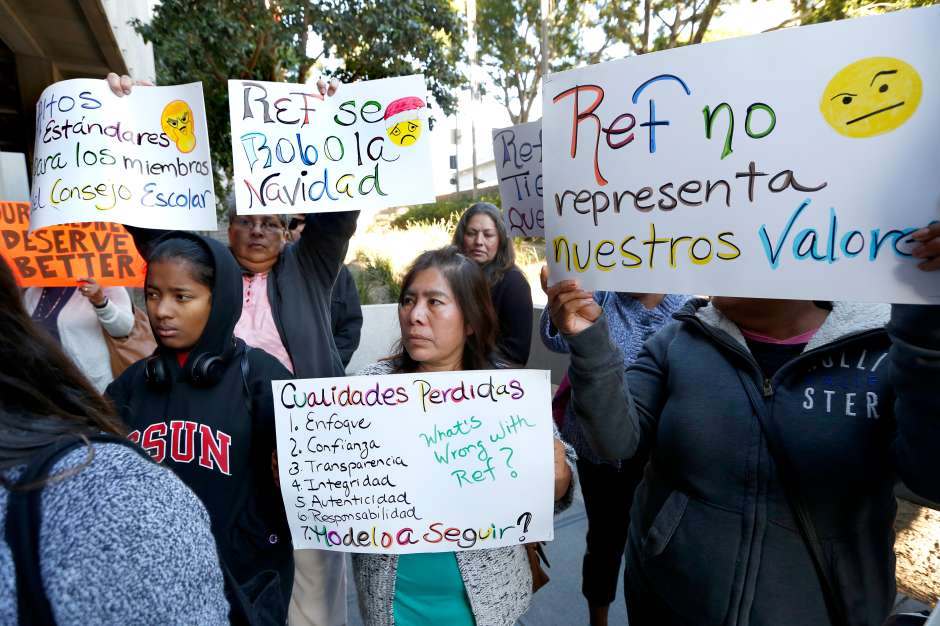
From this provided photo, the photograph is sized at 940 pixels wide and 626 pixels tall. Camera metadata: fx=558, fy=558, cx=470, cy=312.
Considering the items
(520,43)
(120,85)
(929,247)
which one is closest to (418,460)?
(929,247)

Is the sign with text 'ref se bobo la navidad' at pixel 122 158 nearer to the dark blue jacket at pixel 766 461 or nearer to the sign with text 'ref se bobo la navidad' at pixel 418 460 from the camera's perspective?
the sign with text 'ref se bobo la navidad' at pixel 418 460

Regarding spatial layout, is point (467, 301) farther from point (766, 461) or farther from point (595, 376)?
point (766, 461)

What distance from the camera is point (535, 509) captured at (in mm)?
1454

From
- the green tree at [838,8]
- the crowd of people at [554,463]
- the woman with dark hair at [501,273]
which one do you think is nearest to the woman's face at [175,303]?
the crowd of people at [554,463]

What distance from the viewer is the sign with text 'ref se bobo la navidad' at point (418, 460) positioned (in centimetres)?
146

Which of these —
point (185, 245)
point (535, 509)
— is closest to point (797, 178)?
point (535, 509)

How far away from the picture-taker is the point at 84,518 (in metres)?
0.60

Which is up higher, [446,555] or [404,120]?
[404,120]

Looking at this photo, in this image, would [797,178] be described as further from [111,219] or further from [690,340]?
[111,219]

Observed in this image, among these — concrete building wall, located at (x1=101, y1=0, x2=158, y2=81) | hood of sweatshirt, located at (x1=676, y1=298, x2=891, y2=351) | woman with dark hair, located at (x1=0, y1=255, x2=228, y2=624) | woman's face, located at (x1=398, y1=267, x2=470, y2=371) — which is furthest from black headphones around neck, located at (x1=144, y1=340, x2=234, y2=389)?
concrete building wall, located at (x1=101, y1=0, x2=158, y2=81)


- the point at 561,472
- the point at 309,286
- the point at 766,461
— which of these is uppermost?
the point at 309,286

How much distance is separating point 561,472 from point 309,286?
1271mm

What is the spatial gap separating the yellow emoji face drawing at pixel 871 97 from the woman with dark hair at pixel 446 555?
0.99m

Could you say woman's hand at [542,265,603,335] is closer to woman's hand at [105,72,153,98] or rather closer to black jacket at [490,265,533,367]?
woman's hand at [105,72,153,98]
